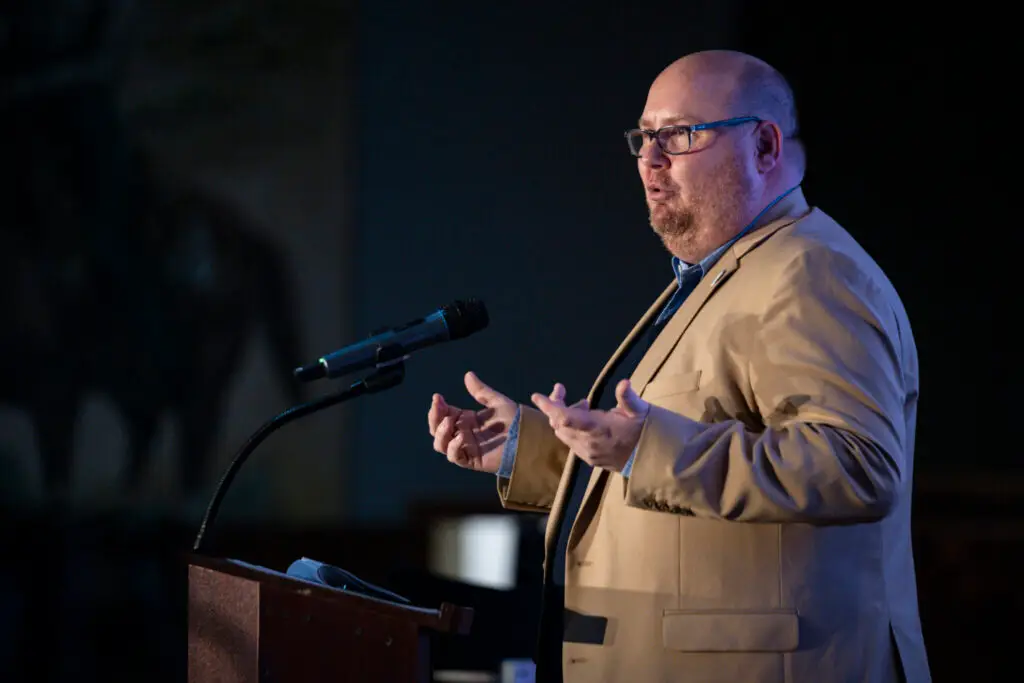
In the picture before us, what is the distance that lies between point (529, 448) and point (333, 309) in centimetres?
387

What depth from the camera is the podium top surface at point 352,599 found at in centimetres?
167

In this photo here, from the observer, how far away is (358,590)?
193 centimetres

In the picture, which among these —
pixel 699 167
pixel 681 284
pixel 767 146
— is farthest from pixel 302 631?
pixel 767 146

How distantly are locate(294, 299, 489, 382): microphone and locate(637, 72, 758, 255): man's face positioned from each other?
1.25 feet

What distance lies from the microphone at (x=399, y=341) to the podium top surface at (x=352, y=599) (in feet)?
1.03

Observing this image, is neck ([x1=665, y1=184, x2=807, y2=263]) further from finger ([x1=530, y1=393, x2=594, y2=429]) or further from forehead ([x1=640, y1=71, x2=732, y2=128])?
finger ([x1=530, y1=393, x2=594, y2=429])

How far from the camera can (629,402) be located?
175cm

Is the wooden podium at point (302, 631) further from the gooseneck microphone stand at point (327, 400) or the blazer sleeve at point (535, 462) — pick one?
the blazer sleeve at point (535, 462)

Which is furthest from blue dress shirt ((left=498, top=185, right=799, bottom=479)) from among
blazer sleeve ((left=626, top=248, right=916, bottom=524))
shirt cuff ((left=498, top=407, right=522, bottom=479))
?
blazer sleeve ((left=626, top=248, right=916, bottom=524))

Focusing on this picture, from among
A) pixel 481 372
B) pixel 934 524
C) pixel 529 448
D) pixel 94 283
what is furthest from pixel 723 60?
pixel 94 283

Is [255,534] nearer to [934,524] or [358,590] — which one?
[934,524]

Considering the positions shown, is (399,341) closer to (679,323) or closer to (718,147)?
(679,323)

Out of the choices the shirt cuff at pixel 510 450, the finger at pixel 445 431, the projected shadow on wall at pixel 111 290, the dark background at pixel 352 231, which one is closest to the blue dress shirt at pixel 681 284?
the shirt cuff at pixel 510 450

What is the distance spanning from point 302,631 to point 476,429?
634 millimetres
